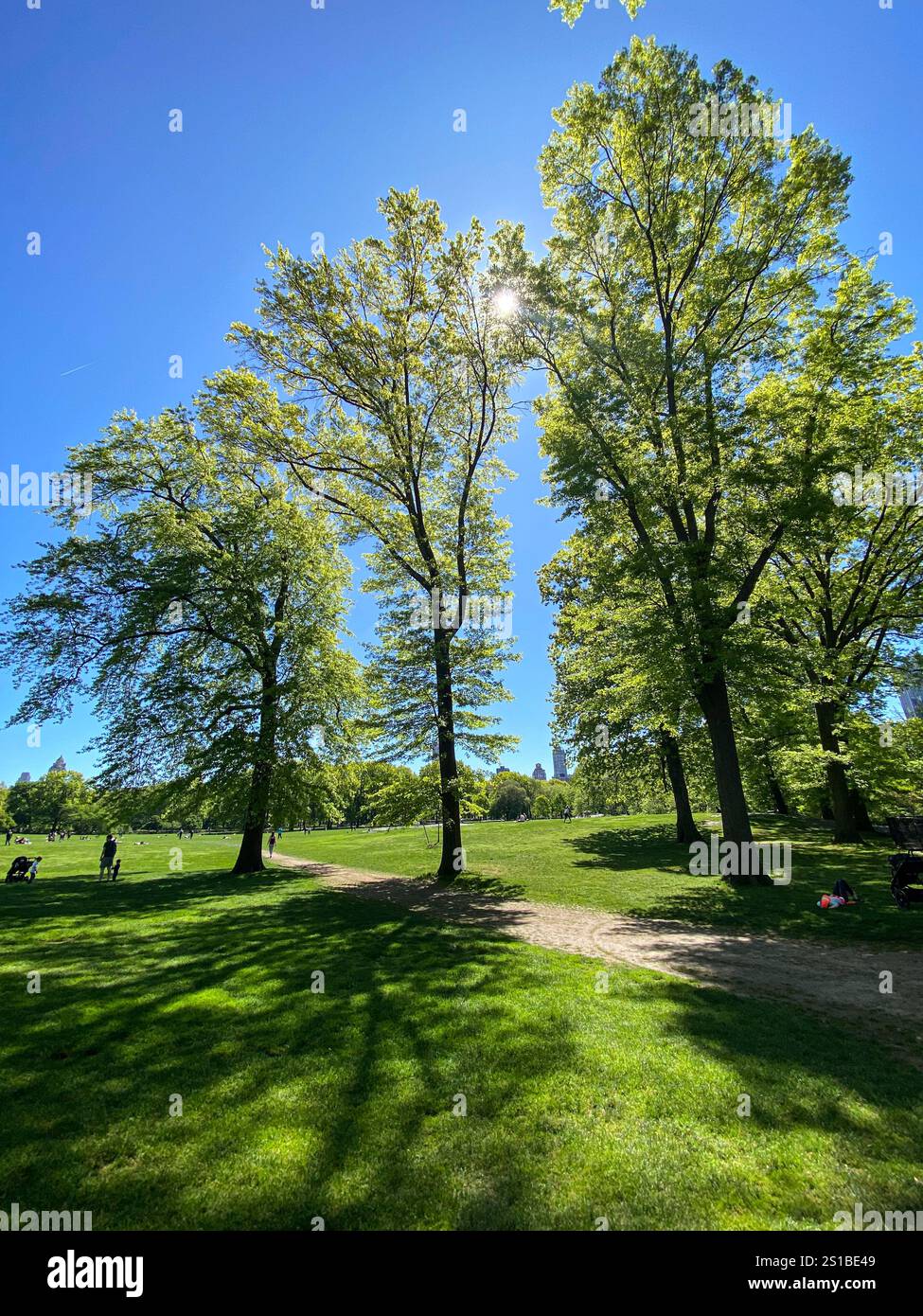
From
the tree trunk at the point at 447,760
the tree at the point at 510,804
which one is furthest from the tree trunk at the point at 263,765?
the tree at the point at 510,804

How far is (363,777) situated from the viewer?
2566 cm

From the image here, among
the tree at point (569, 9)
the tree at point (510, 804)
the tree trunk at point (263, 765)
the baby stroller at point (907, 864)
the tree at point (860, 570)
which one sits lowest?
the tree at point (510, 804)

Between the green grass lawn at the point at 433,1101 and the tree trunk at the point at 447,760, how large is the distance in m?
10.4

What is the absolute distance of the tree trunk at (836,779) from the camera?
22.8m

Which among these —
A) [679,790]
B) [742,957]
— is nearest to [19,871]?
[742,957]

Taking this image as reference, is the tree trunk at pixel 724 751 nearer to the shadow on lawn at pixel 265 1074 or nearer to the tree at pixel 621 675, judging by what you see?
the tree at pixel 621 675

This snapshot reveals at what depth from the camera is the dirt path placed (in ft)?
23.5

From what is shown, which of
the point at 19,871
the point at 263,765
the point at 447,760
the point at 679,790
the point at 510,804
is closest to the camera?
the point at 447,760

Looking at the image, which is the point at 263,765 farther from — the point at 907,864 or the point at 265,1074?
the point at 907,864

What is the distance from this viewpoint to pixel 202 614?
21.3 meters

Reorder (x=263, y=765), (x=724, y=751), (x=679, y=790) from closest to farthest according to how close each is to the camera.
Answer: (x=724, y=751), (x=263, y=765), (x=679, y=790)

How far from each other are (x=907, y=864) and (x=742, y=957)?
4962 mm

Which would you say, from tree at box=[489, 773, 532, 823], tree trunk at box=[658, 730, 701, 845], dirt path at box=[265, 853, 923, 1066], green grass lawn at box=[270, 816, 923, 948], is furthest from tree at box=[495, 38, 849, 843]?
tree at box=[489, 773, 532, 823]

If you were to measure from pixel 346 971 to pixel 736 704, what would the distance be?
1561 centimetres
